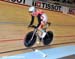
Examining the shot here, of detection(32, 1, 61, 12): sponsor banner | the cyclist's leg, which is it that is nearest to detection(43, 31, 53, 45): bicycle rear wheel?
the cyclist's leg

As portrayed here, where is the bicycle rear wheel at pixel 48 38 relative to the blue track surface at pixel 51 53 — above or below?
above

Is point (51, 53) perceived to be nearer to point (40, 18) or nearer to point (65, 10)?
point (40, 18)

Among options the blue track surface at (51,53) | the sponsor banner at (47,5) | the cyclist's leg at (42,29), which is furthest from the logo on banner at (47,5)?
the blue track surface at (51,53)

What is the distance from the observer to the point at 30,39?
4.91 feet

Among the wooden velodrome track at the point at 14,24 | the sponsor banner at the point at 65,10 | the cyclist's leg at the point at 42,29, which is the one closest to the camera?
the wooden velodrome track at the point at 14,24

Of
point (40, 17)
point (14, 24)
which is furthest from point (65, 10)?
point (14, 24)

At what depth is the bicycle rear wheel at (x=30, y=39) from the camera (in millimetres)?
1474

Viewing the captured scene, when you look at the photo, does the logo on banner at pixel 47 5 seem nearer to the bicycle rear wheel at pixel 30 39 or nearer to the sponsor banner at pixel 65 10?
the sponsor banner at pixel 65 10

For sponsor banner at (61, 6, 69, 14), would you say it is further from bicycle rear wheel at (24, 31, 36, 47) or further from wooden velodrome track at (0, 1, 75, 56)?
bicycle rear wheel at (24, 31, 36, 47)

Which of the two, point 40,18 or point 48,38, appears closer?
point 40,18

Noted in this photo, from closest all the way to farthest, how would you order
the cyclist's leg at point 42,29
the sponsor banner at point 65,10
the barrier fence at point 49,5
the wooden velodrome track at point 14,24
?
the wooden velodrome track at point 14,24 → the barrier fence at point 49,5 → the cyclist's leg at point 42,29 → the sponsor banner at point 65,10

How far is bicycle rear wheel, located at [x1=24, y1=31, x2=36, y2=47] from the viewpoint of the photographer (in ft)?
4.83

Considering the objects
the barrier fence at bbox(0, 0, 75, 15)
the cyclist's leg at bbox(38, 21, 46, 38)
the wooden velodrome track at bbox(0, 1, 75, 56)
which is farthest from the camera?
the cyclist's leg at bbox(38, 21, 46, 38)

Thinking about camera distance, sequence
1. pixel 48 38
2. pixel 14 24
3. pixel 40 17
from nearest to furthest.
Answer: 1. pixel 14 24
2. pixel 40 17
3. pixel 48 38
